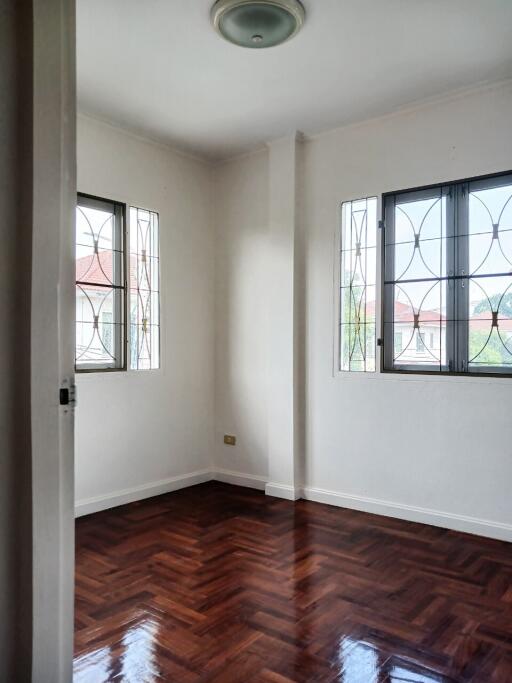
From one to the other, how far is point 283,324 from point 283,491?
4.54ft

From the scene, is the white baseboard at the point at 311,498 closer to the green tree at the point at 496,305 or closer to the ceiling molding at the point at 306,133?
the green tree at the point at 496,305

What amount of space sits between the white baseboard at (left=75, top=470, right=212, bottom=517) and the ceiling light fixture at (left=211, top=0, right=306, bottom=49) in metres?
3.27

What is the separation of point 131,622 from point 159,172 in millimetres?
3493

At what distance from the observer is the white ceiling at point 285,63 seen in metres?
2.83

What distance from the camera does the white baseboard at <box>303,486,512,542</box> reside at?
356cm

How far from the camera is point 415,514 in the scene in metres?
3.90

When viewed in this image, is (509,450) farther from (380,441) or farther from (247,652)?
(247,652)

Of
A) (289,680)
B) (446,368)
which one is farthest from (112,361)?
(289,680)

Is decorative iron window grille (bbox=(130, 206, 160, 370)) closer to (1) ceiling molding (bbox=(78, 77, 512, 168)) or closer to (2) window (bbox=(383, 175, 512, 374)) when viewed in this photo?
(1) ceiling molding (bbox=(78, 77, 512, 168))

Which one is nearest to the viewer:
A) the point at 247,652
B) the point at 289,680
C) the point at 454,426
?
the point at 289,680

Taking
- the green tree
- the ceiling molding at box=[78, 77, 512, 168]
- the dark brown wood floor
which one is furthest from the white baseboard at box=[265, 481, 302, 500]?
the ceiling molding at box=[78, 77, 512, 168]

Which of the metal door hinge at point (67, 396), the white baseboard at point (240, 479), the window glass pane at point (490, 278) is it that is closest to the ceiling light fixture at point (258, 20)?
the window glass pane at point (490, 278)

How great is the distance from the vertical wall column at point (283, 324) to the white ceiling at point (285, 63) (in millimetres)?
373

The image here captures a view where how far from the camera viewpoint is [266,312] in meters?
4.77
